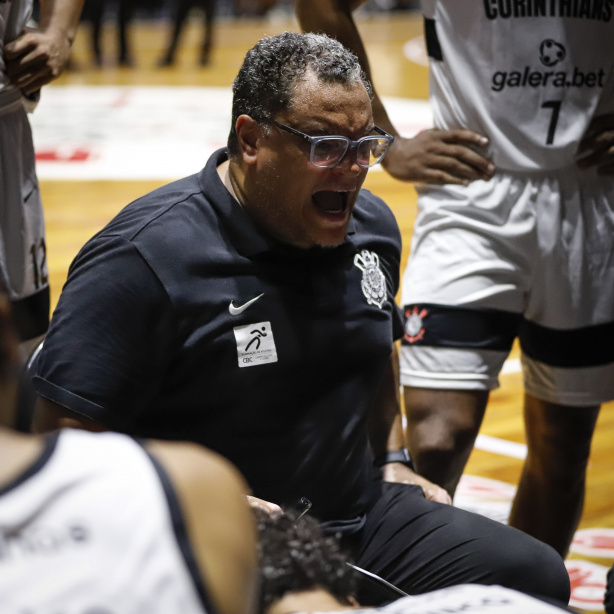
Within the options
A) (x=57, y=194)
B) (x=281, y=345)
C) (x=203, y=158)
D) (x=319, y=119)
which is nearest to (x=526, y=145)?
(x=319, y=119)

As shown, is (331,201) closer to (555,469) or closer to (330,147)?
(330,147)

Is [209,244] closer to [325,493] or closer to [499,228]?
[325,493]

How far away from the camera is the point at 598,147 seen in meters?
2.64

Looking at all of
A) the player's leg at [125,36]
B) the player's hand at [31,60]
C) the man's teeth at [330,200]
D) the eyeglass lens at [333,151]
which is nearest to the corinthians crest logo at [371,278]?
the man's teeth at [330,200]

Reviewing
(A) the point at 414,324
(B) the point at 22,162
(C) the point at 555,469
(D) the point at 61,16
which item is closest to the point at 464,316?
(A) the point at 414,324

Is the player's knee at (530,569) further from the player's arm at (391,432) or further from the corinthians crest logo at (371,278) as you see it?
the corinthians crest logo at (371,278)

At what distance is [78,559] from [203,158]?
704 centimetres

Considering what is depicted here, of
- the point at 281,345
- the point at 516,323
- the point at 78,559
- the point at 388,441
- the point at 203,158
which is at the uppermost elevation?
the point at 78,559

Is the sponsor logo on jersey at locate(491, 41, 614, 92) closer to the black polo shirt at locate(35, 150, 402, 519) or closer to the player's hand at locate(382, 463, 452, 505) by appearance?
the black polo shirt at locate(35, 150, 402, 519)

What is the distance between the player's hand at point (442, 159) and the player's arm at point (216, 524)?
1784mm

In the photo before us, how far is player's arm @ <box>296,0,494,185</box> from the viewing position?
265cm

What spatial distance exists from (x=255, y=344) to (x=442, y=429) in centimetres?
71

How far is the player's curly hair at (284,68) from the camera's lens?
6.69 feet

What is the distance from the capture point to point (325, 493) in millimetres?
2098
